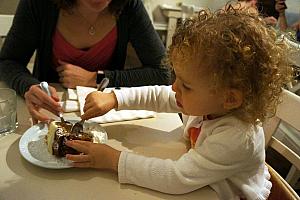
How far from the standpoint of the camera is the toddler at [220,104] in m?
0.72

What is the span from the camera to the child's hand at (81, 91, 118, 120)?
922mm

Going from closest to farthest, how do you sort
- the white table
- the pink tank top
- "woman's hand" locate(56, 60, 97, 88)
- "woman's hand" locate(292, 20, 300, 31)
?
the white table → "woman's hand" locate(56, 60, 97, 88) → the pink tank top → "woman's hand" locate(292, 20, 300, 31)

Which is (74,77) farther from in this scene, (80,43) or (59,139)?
(59,139)

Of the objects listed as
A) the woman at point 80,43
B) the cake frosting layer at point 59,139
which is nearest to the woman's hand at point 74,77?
the woman at point 80,43

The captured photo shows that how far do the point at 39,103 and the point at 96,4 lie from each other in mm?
456

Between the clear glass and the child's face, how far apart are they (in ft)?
1.45

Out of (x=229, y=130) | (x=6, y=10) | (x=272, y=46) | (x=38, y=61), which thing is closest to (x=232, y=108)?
(x=229, y=130)

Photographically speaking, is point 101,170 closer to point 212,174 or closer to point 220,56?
point 212,174

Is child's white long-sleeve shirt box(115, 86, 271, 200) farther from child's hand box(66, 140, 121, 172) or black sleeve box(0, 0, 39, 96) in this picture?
black sleeve box(0, 0, 39, 96)

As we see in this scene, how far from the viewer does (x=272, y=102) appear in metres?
0.82

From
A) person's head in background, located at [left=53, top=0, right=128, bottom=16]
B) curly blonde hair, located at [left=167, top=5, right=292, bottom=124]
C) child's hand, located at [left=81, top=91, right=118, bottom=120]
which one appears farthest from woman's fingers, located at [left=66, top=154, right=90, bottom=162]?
person's head in background, located at [left=53, top=0, right=128, bottom=16]

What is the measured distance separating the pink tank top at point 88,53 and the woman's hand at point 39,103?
1.29 feet

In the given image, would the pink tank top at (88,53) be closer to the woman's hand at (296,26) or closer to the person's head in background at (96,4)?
the person's head in background at (96,4)

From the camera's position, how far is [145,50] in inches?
54.4
